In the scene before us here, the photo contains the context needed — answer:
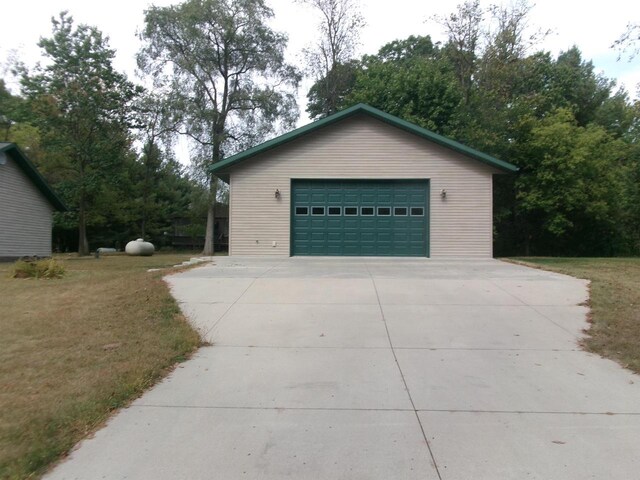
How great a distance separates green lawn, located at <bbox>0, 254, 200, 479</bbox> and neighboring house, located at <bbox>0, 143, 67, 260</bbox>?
1489 centimetres

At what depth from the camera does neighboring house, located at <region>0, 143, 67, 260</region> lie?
22.9 m

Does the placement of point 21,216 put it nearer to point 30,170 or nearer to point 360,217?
point 30,170

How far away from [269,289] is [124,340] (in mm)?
4087

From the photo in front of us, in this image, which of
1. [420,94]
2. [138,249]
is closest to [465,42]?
[420,94]

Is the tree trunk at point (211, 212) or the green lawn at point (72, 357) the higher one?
the tree trunk at point (211, 212)

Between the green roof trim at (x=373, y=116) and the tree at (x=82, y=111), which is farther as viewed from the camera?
the tree at (x=82, y=111)

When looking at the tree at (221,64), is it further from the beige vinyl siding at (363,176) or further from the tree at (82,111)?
the beige vinyl siding at (363,176)

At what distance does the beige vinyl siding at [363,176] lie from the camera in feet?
61.9

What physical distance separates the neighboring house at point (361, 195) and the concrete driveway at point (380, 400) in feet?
31.5

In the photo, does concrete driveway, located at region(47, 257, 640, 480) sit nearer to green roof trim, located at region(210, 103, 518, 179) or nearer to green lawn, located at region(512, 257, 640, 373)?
green lawn, located at region(512, 257, 640, 373)

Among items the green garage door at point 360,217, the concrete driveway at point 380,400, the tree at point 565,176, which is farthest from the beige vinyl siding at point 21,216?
the tree at point 565,176

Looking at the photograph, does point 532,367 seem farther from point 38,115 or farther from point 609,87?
point 609,87

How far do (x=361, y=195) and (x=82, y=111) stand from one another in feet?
71.9

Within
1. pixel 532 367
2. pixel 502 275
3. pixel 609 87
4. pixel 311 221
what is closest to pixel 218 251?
pixel 311 221
